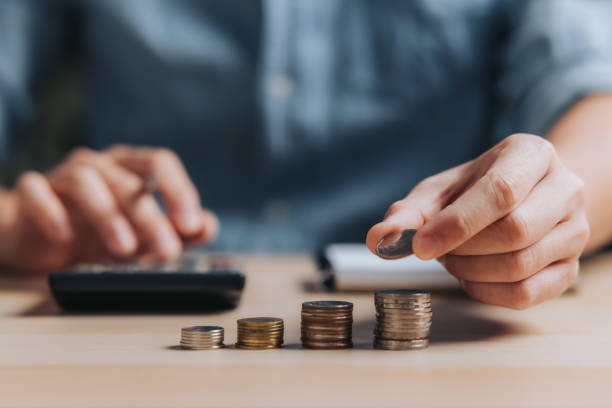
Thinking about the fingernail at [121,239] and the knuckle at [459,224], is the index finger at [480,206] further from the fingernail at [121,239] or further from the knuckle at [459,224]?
the fingernail at [121,239]

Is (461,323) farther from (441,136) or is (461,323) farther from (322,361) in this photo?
(441,136)

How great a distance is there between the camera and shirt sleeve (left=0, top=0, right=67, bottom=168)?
1356mm

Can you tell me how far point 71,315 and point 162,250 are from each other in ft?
0.89

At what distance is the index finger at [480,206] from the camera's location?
0.42m

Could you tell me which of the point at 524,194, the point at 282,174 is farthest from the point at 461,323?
the point at 282,174

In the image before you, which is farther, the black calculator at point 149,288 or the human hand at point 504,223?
the black calculator at point 149,288

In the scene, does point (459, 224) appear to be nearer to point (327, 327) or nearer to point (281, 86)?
point (327, 327)

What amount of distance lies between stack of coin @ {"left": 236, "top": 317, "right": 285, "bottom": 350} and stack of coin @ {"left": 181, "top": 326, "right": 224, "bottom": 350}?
2 cm

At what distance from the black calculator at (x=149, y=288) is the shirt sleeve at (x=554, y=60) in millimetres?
624

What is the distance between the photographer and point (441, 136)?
54.7 inches

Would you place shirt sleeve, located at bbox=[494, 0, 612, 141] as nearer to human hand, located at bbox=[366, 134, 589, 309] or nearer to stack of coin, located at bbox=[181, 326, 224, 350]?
human hand, located at bbox=[366, 134, 589, 309]

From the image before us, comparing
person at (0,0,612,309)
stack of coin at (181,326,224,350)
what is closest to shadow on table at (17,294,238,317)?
stack of coin at (181,326,224,350)

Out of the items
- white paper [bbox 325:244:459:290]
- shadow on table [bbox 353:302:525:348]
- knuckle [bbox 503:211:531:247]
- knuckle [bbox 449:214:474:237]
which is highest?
white paper [bbox 325:244:459:290]

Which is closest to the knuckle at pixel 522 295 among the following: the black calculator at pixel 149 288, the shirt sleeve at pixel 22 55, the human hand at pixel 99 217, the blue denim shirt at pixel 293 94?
the black calculator at pixel 149 288
